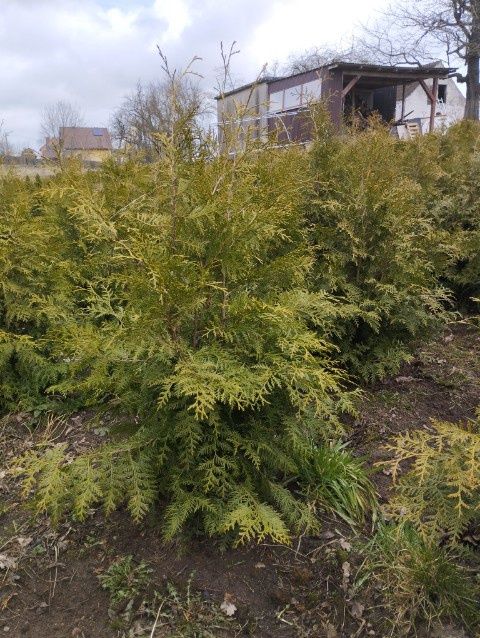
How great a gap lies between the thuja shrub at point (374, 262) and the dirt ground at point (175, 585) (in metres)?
1.22

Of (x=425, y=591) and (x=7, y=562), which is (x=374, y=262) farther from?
(x=7, y=562)

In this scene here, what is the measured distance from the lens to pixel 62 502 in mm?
2430

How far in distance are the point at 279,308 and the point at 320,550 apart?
1252 millimetres

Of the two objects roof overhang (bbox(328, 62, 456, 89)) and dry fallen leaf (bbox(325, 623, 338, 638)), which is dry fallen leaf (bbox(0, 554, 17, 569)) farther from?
roof overhang (bbox(328, 62, 456, 89))

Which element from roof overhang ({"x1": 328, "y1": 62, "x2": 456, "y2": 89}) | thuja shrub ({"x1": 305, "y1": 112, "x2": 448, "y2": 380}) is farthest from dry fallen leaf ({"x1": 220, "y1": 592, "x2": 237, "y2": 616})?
roof overhang ({"x1": 328, "y1": 62, "x2": 456, "y2": 89})

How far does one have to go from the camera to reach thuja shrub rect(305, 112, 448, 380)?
3814 millimetres

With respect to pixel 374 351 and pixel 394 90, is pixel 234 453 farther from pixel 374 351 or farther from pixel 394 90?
pixel 394 90

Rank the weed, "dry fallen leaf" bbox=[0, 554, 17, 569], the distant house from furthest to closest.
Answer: the distant house
"dry fallen leaf" bbox=[0, 554, 17, 569]
the weed

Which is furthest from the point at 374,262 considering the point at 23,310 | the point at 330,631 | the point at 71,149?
the point at 71,149

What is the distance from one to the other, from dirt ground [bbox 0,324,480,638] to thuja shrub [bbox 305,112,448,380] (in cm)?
122

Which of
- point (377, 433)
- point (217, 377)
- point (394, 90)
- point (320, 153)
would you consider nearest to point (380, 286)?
A: point (377, 433)

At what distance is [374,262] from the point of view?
3939 millimetres

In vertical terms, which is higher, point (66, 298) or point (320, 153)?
point (320, 153)

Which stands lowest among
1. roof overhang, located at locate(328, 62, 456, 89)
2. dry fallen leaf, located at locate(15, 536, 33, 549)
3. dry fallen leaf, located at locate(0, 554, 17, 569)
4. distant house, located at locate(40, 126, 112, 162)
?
dry fallen leaf, located at locate(0, 554, 17, 569)
